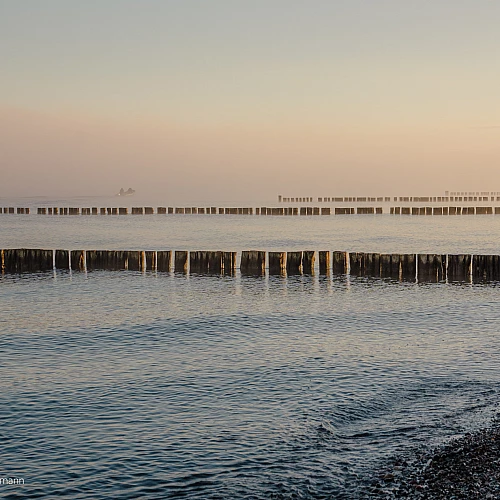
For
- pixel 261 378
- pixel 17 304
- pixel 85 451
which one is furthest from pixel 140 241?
pixel 85 451

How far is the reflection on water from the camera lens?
30.8 feet

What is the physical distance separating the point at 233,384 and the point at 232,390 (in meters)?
0.44

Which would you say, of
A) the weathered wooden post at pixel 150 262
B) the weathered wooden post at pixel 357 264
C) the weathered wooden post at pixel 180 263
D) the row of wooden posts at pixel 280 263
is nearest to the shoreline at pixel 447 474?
the row of wooden posts at pixel 280 263

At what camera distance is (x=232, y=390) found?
13.5 m

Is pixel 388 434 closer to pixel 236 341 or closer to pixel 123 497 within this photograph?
pixel 123 497

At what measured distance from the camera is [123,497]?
28.1 ft

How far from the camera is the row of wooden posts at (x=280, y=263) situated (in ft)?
101

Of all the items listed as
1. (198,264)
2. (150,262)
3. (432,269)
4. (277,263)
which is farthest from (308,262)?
(150,262)

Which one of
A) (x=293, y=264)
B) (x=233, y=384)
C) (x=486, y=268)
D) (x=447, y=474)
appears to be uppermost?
(x=486, y=268)

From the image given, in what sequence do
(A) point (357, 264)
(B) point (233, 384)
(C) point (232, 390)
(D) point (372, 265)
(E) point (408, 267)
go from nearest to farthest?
(C) point (232, 390) → (B) point (233, 384) → (E) point (408, 267) → (D) point (372, 265) → (A) point (357, 264)

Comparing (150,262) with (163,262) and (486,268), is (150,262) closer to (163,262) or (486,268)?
(163,262)

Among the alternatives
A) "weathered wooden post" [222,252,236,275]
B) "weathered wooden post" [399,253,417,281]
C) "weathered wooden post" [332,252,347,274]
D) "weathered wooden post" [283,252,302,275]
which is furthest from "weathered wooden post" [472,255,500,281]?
"weathered wooden post" [222,252,236,275]

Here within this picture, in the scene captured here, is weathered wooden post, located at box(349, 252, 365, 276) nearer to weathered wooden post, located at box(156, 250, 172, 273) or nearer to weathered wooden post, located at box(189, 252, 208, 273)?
weathered wooden post, located at box(189, 252, 208, 273)

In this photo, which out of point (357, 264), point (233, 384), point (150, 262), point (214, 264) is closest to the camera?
point (233, 384)
